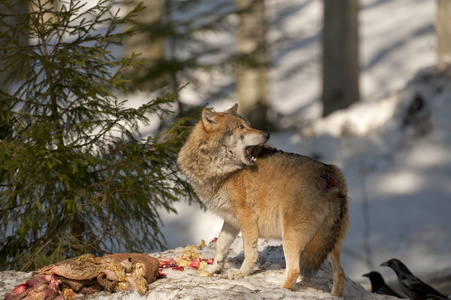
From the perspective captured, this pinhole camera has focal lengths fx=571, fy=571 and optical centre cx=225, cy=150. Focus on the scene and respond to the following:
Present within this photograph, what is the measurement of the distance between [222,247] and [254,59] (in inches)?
428

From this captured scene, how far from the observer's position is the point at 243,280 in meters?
5.71

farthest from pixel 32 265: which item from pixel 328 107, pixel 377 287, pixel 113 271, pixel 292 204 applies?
pixel 328 107

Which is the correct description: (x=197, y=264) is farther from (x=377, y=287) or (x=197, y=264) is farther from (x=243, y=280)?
(x=377, y=287)

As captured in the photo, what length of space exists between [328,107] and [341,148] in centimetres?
244

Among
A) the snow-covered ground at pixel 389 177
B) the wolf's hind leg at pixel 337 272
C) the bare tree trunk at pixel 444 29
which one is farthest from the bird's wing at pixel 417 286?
the bare tree trunk at pixel 444 29

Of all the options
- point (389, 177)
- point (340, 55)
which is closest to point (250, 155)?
point (389, 177)

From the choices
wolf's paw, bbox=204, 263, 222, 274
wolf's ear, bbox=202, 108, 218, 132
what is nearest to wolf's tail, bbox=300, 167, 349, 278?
wolf's paw, bbox=204, 263, 222, 274

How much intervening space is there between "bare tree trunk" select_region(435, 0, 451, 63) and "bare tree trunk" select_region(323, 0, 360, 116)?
90.7 inches

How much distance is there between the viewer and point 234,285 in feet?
17.9

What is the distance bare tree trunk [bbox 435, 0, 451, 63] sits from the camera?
523 inches

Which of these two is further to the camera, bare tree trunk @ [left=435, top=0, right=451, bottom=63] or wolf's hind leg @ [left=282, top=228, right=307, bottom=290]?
bare tree trunk @ [left=435, top=0, right=451, bottom=63]

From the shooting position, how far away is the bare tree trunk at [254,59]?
645 inches

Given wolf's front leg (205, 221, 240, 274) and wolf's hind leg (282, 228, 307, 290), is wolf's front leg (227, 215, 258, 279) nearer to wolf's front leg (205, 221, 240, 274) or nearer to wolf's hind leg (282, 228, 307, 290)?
wolf's front leg (205, 221, 240, 274)

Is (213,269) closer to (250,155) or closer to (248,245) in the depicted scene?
(248,245)
